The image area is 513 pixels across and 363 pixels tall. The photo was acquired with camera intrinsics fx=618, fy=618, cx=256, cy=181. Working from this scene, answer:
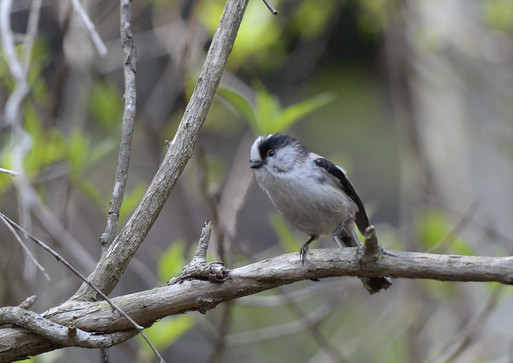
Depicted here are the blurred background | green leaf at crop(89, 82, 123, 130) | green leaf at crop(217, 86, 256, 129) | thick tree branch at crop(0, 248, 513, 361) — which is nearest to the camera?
thick tree branch at crop(0, 248, 513, 361)

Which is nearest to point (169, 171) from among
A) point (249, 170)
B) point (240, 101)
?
point (240, 101)

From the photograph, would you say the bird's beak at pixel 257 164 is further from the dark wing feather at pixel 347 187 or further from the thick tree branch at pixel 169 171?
the thick tree branch at pixel 169 171

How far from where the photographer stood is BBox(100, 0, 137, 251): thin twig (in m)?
1.88

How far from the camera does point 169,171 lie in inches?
71.5

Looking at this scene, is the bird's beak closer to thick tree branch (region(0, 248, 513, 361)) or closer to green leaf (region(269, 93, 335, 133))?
green leaf (region(269, 93, 335, 133))

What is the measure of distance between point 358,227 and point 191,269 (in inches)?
53.0

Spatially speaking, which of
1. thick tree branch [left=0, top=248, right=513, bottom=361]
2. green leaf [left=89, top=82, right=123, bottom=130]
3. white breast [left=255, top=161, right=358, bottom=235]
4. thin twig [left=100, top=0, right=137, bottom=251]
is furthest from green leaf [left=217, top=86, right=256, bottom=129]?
green leaf [left=89, top=82, right=123, bottom=130]

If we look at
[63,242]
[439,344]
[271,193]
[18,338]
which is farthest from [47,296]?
[439,344]

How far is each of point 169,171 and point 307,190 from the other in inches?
42.3

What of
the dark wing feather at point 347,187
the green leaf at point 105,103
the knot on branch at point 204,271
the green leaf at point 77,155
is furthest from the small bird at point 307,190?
the green leaf at point 105,103

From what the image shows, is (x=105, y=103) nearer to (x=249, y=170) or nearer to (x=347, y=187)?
(x=249, y=170)

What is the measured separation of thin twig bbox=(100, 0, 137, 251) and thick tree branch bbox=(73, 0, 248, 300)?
84 millimetres

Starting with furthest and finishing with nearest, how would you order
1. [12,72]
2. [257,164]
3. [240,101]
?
[257,164] < [240,101] < [12,72]

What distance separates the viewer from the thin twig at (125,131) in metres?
1.88
